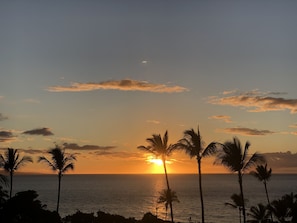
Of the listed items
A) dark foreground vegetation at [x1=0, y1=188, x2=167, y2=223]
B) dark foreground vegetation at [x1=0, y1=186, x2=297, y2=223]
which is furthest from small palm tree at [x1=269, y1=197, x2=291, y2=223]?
dark foreground vegetation at [x1=0, y1=188, x2=167, y2=223]

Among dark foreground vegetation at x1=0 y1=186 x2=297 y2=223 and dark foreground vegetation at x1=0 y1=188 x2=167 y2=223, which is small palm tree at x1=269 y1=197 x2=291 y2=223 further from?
dark foreground vegetation at x1=0 y1=188 x2=167 y2=223

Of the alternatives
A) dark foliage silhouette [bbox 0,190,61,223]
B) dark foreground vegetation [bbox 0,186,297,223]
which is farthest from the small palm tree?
dark foliage silhouette [bbox 0,190,61,223]

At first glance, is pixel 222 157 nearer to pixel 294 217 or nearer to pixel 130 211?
pixel 294 217

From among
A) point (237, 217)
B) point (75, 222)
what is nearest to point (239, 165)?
point (75, 222)

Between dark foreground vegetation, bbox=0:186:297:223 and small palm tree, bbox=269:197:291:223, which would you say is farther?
small palm tree, bbox=269:197:291:223

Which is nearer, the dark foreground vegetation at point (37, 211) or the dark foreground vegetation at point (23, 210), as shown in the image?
the dark foreground vegetation at point (23, 210)

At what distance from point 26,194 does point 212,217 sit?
278ft

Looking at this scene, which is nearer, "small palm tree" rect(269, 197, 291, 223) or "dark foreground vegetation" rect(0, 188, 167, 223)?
"dark foreground vegetation" rect(0, 188, 167, 223)

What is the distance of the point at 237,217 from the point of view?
109500mm

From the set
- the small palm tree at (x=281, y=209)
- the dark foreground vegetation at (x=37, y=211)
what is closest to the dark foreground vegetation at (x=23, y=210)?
the dark foreground vegetation at (x=37, y=211)

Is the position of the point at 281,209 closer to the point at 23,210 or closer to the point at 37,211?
the point at 37,211

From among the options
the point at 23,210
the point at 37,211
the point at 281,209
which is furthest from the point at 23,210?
the point at 281,209

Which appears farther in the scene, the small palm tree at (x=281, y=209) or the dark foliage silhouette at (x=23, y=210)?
Answer: the small palm tree at (x=281, y=209)

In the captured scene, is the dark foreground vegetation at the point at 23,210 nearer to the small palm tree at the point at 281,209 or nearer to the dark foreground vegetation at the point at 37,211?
the dark foreground vegetation at the point at 37,211
